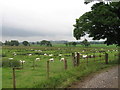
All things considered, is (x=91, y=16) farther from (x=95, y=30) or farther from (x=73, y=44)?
(x=73, y=44)

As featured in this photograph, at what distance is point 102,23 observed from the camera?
19.7m

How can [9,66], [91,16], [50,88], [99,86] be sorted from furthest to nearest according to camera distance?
[9,66] < [91,16] < [99,86] < [50,88]

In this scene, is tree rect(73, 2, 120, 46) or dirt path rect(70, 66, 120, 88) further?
tree rect(73, 2, 120, 46)

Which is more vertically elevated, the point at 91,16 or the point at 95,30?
the point at 91,16

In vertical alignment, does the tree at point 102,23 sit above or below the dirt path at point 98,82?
above

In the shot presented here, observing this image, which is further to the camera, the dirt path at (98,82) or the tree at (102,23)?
the tree at (102,23)

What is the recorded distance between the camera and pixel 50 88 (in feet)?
30.3

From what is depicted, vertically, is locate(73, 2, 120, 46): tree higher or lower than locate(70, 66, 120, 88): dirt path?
higher

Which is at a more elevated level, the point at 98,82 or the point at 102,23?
the point at 102,23

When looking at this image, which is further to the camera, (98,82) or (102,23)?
(102,23)

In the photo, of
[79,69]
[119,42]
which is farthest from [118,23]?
[79,69]

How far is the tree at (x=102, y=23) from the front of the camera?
1962 cm

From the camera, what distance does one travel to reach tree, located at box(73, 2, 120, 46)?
1962 cm

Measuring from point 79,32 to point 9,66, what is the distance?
954 cm
